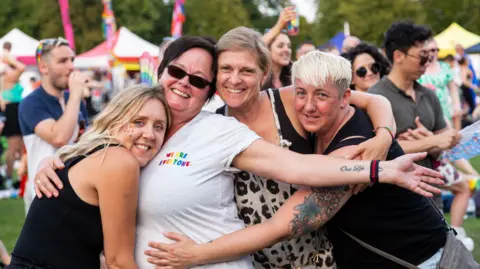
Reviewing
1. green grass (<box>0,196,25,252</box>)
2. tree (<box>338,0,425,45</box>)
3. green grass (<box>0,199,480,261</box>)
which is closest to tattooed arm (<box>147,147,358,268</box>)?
green grass (<box>0,199,480,261</box>)

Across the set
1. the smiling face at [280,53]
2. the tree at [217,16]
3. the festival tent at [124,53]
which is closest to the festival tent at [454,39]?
the festival tent at [124,53]

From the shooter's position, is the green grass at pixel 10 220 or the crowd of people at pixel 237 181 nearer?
the crowd of people at pixel 237 181

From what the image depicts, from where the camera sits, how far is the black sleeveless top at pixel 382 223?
3.28 meters

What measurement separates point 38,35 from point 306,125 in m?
48.1

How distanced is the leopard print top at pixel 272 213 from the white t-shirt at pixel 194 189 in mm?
69

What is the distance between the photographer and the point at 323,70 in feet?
10.6

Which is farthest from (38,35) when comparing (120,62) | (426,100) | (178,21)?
(426,100)

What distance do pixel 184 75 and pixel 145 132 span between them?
0.40 meters

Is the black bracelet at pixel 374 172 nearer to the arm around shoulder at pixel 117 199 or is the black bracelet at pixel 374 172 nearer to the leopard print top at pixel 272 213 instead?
the leopard print top at pixel 272 213

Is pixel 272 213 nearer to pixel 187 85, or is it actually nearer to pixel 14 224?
pixel 187 85

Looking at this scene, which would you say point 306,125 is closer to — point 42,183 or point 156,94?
point 156,94

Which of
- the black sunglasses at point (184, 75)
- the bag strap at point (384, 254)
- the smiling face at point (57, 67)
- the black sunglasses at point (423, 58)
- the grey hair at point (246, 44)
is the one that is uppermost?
the grey hair at point (246, 44)

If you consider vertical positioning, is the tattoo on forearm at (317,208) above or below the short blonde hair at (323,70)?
below

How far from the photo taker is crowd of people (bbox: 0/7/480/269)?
10.1 ft
